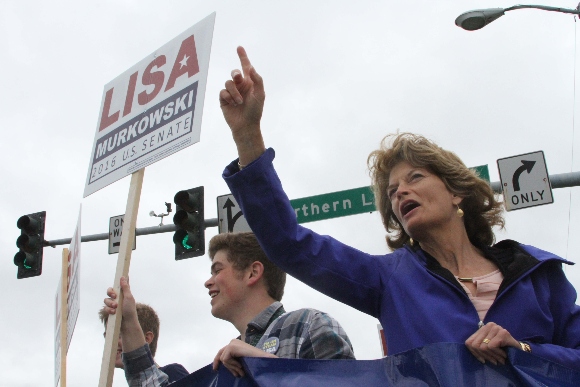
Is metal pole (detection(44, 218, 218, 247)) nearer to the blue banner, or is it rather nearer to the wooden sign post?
the wooden sign post

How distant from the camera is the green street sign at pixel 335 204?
903 centimetres

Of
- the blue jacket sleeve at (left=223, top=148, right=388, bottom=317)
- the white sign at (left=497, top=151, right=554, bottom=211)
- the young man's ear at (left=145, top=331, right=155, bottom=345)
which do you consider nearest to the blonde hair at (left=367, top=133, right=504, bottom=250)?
the blue jacket sleeve at (left=223, top=148, right=388, bottom=317)

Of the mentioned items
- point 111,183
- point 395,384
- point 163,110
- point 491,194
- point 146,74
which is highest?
point 146,74

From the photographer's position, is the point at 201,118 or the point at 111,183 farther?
the point at 111,183

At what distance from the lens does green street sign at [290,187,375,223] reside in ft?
29.6

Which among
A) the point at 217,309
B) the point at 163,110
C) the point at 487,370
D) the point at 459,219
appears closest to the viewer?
the point at 487,370

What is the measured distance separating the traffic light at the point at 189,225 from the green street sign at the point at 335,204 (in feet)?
3.71

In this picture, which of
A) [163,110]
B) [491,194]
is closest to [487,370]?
[491,194]

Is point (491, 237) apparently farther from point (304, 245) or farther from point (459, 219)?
point (304, 245)

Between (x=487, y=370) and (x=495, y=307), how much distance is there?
9.6 inches

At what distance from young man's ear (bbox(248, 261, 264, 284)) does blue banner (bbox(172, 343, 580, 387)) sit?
4.29 ft

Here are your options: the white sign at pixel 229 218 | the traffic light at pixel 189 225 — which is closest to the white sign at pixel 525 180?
the white sign at pixel 229 218

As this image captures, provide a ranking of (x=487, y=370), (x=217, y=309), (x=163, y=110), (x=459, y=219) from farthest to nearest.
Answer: (x=163, y=110) < (x=217, y=309) < (x=459, y=219) < (x=487, y=370)

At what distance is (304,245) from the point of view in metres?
2.33
